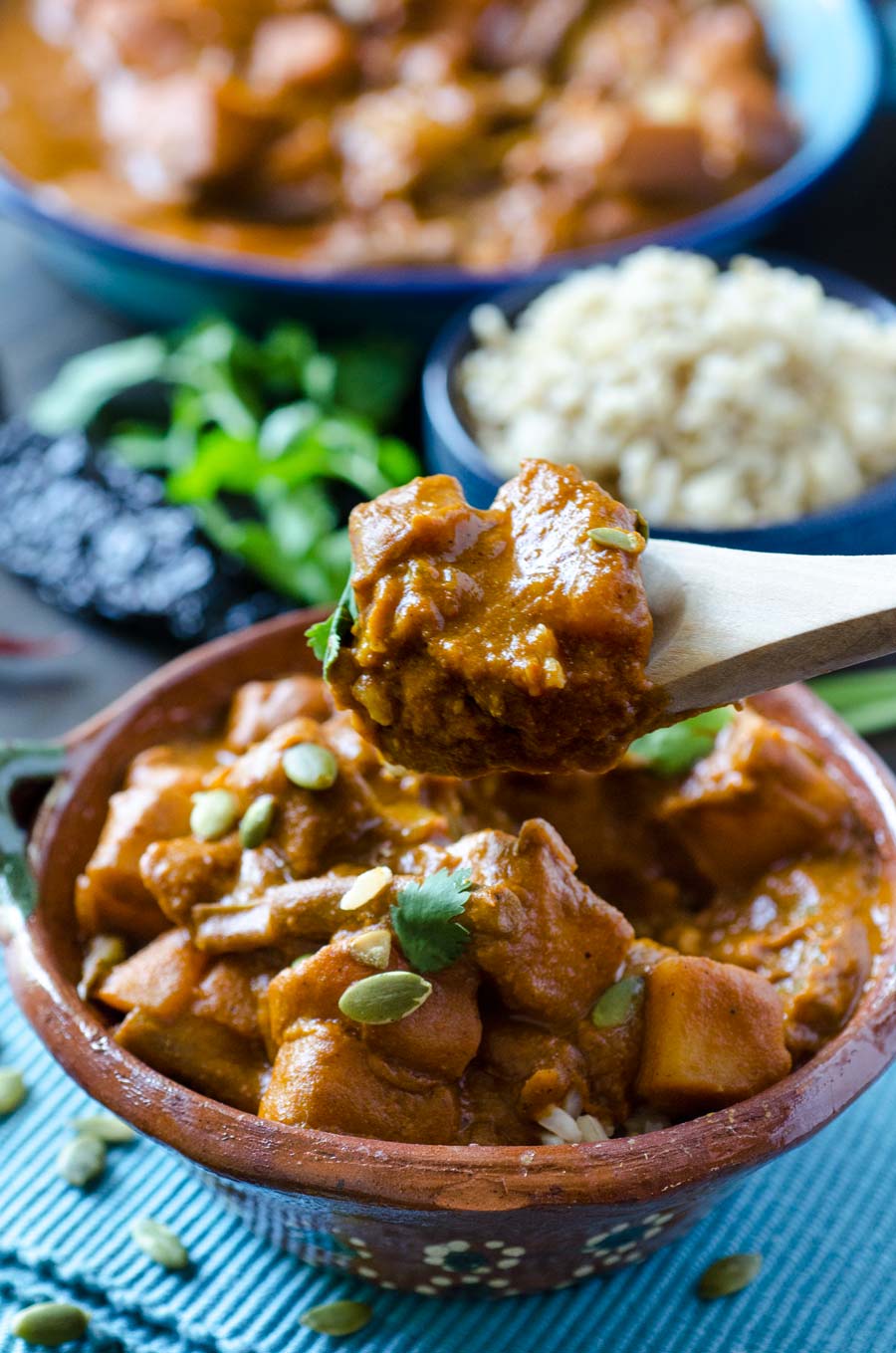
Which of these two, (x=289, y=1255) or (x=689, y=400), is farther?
(x=689, y=400)

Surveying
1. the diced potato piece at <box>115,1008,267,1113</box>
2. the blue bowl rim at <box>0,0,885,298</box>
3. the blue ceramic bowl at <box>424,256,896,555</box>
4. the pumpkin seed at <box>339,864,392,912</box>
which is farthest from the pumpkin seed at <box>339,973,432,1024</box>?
the blue bowl rim at <box>0,0,885,298</box>

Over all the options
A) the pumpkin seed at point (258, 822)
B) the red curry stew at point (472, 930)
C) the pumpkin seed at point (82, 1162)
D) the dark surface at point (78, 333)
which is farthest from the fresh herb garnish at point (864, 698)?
the pumpkin seed at point (82, 1162)

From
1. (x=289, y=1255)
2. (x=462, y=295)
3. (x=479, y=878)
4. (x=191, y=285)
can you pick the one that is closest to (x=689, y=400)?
(x=462, y=295)

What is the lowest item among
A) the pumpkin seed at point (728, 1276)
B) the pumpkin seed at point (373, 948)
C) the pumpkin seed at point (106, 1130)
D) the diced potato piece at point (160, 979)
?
the pumpkin seed at point (728, 1276)

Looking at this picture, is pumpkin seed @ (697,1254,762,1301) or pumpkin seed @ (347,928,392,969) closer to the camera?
pumpkin seed @ (347,928,392,969)

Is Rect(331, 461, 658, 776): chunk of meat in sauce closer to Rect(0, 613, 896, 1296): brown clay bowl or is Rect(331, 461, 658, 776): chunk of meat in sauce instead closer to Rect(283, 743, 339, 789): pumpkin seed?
Rect(283, 743, 339, 789): pumpkin seed

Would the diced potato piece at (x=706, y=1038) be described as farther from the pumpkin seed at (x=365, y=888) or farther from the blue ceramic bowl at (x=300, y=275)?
the blue ceramic bowl at (x=300, y=275)

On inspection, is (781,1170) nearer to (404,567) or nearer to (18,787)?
Result: (404,567)
